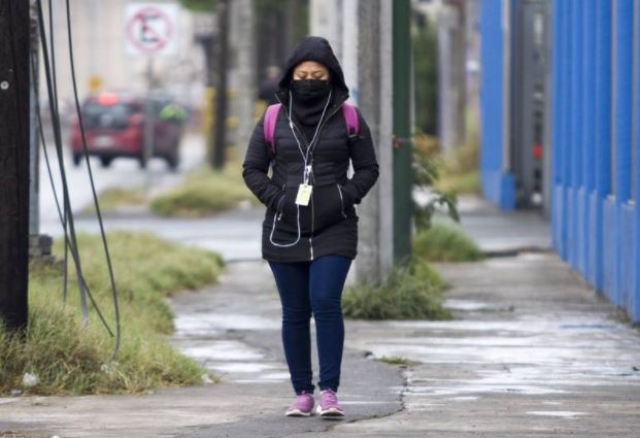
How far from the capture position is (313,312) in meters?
9.05

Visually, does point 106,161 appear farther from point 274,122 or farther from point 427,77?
point 274,122

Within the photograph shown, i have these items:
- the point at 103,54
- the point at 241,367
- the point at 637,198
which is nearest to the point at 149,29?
the point at 637,198

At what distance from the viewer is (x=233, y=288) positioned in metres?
17.0

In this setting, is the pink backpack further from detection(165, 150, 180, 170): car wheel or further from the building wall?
the building wall

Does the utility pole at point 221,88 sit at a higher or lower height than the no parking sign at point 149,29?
lower

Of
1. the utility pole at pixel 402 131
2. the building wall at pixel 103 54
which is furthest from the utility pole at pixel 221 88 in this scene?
the building wall at pixel 103 54

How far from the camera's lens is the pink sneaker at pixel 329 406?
8.95m

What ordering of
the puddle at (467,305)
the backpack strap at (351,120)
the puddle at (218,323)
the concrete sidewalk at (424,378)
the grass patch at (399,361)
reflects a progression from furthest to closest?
the puddle at (467,305), the puddle at (218,323), the grass patch at (399,361), the backpack strap at (351,120), the concrete sidewalk at (424,378)

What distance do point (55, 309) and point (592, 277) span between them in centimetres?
721

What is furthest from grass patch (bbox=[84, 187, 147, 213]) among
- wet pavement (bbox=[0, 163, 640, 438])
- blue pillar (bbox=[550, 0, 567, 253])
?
wet pavement (bbox=[0, 163, 640, 438])

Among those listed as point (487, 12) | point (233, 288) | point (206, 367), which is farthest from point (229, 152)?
point (206, 367)

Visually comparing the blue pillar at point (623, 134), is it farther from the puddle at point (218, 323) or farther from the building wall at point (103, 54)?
the building wall at point (103, 54)

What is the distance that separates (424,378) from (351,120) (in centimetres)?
212

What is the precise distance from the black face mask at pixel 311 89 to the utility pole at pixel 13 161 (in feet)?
4.99
